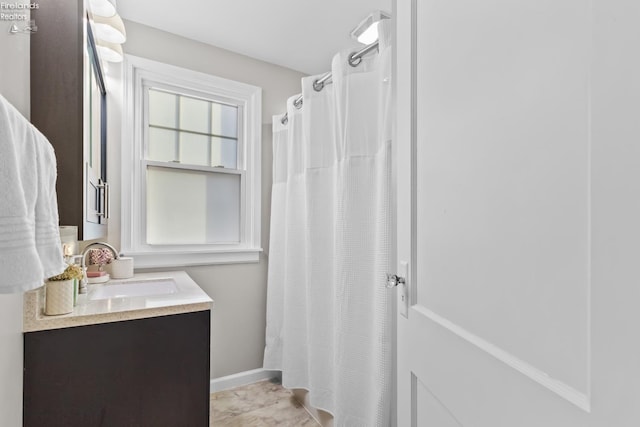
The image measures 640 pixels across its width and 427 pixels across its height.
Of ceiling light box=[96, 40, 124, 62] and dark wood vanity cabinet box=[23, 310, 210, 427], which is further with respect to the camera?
ceiling light box=[96, 40, 124, 62]

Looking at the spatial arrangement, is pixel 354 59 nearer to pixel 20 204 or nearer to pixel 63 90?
pixel 63 90

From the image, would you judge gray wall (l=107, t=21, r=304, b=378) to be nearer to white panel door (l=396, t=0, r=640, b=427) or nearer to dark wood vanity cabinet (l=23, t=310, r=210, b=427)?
dark wood vanity cabinet (l=23, t=310, r=210, b=427)

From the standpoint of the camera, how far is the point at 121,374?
1.27 m

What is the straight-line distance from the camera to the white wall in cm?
84

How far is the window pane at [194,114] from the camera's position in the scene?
7.36 ft

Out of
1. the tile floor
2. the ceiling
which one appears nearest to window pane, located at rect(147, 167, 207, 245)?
the ceiling

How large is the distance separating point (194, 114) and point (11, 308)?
1642 millimetres

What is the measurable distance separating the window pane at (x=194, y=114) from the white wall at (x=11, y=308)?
130 centimetres

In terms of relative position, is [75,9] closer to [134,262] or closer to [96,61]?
[96,61]

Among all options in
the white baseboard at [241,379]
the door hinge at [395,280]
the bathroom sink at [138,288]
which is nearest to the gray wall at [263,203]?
the white baseboard at [241,379]

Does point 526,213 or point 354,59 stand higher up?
point 354,59

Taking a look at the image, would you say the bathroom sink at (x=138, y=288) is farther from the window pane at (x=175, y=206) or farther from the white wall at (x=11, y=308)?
the white wall at (x=11, y=308)

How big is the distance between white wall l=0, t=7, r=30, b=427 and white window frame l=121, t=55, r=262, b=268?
98 centimetres

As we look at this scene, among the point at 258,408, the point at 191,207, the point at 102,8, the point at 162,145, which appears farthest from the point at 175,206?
the point at 258,408
